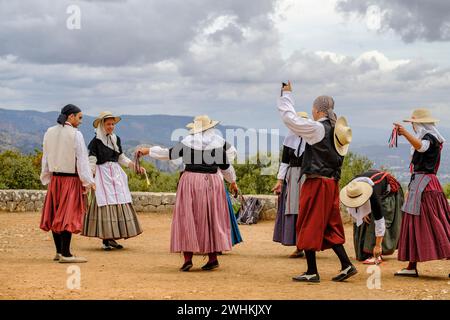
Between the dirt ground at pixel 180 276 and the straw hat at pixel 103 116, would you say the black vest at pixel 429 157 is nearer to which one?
the dirt ground at pixel 180 276

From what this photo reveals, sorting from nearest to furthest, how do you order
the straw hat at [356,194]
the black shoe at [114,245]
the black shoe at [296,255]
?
the straw hat at [356,194], the black shoe at [296,255], the black shoe at [114,245]

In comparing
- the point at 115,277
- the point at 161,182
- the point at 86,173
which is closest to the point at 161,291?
the point at 115,277

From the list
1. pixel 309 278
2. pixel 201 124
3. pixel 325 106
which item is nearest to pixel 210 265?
pixel 309 278

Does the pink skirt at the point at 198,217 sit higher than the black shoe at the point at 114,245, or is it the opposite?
the pink skirt at the point at 198,217

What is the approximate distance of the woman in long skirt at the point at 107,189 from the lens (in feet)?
35.6

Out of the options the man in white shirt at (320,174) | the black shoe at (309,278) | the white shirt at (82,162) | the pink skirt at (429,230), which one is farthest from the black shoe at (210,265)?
the pink skirt at (429,230)

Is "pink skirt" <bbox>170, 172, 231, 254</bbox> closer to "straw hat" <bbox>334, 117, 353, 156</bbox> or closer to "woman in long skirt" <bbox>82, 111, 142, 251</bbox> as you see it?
"straw hat" <bbox>334, 117, 353, 156</bbox>

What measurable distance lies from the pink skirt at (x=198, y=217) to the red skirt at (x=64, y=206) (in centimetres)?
145

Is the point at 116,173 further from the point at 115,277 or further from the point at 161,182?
the point at 161,182

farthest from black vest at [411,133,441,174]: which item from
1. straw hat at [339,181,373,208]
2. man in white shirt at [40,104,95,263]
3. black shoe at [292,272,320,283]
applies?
man in white shirt at [40,104,95,263]

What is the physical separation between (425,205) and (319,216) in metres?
1.42

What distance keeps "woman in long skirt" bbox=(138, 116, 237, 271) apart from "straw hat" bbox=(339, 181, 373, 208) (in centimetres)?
149

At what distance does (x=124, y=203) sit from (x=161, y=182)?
17.7 meters

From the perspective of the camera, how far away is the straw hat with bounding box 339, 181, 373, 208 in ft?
27.9
